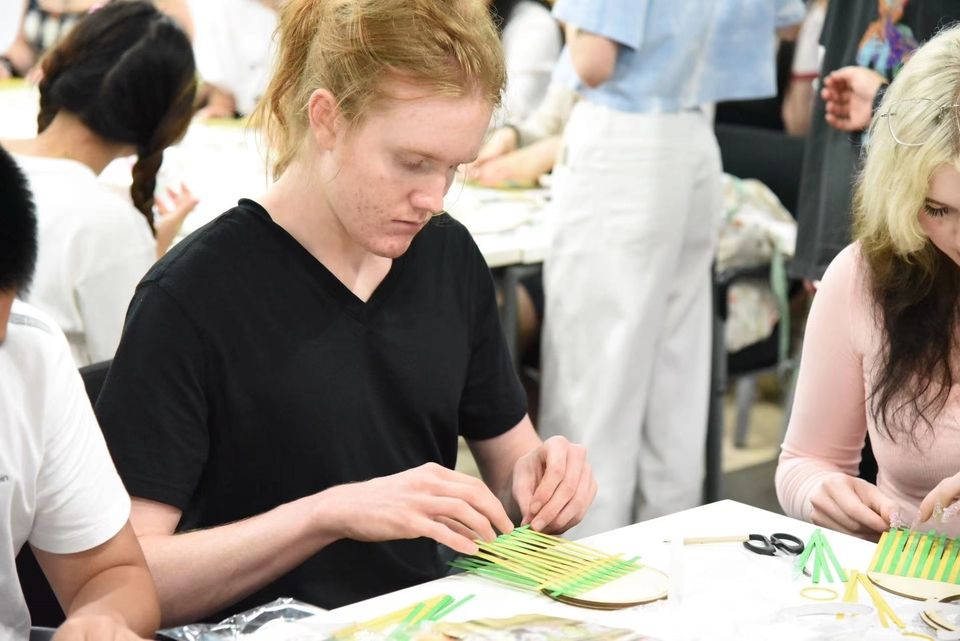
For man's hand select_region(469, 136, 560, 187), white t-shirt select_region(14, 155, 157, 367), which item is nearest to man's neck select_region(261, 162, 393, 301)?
white t-shirt select_region(14, 155, 157, 367)

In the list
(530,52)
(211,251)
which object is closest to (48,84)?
(211,251)

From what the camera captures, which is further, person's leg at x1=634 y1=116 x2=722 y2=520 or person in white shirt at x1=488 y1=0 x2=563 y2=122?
person in white shirt at x1=488 y1=0 x2=563 y2=122

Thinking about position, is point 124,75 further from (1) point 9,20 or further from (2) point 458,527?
(1) point 9,20

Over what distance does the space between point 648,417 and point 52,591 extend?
214cm

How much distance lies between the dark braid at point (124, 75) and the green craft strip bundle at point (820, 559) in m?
1.59

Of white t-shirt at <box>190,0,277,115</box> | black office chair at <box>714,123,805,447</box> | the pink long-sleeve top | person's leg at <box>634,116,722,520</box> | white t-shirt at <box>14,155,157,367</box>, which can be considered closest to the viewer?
the pink long-sleeve top

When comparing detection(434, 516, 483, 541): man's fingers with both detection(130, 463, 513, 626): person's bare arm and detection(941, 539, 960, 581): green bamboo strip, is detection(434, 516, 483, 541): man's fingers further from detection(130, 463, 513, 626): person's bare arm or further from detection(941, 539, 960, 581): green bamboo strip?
detection(941, 539, 960, 581): green bamboo strip

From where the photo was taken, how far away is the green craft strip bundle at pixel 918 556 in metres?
1.45

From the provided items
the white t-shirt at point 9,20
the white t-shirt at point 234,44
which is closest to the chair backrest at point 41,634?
the white t-shirt at point 234,44

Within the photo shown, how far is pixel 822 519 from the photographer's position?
5.75 ft

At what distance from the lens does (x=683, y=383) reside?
335 cm

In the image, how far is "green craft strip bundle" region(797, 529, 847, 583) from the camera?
4.74 feet

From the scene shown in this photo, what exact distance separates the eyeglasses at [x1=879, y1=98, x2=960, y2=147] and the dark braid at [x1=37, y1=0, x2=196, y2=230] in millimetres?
1423

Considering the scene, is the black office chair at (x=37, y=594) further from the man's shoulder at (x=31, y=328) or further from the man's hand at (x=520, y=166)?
the man's hand at (x=520, y=166)
